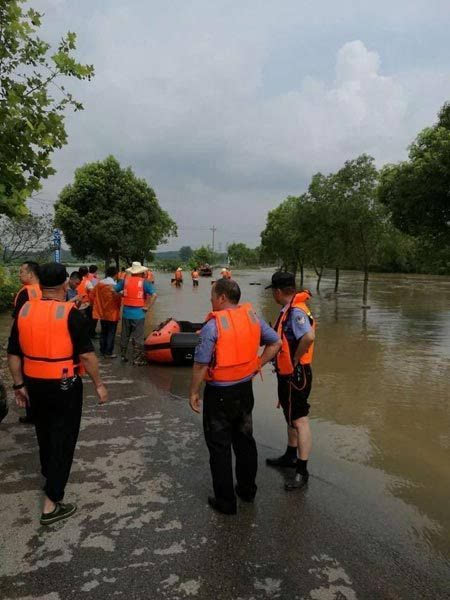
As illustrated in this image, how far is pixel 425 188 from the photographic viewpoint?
540 inches

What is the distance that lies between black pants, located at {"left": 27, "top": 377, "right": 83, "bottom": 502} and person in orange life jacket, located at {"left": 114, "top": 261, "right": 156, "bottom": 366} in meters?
5.13

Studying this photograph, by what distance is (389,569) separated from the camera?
118 inches

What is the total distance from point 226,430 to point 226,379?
421mm

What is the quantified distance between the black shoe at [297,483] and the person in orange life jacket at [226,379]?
1.63 feet

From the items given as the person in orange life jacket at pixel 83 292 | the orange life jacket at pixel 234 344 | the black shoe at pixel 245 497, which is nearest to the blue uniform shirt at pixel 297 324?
the orange life jacket at pixel 234 344

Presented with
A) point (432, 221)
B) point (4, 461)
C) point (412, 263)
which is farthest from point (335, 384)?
point (412, 263)

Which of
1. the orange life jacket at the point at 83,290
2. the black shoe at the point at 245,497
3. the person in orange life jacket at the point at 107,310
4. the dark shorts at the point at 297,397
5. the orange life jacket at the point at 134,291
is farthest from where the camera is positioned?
the orange life jacket at the point at 83,290

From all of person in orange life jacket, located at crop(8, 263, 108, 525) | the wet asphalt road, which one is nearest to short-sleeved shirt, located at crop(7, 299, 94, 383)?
person in orange life jacket, located at crop(8, 263, 108, 525)

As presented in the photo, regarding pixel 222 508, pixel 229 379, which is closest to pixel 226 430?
pixel 229 379

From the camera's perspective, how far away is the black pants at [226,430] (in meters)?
3.60

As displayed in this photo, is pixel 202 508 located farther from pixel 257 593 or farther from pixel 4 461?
pixel 4 461

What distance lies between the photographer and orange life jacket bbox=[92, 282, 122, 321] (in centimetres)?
918

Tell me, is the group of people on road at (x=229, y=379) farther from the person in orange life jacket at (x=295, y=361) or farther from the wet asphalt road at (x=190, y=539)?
the wet asphalt road at (x=190, y=539)

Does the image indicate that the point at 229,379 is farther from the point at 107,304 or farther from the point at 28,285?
the point at 107,304
